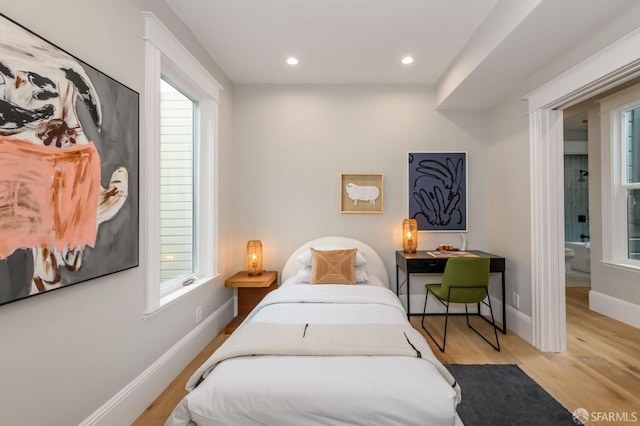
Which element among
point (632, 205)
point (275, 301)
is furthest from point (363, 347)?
point (632, 205)

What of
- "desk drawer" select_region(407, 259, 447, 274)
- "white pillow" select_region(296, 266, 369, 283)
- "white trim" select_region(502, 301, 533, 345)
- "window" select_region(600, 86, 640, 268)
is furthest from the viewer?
"window" select_region(600, 86, 640, 268)

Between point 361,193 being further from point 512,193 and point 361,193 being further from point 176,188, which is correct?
point 176,188

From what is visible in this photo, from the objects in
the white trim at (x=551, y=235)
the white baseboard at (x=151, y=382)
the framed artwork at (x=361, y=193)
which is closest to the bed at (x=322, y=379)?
the white baseboard at (x=151, y=382)

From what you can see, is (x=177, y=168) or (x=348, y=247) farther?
(x=348, y=247)

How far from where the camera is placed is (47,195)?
50.6 inches

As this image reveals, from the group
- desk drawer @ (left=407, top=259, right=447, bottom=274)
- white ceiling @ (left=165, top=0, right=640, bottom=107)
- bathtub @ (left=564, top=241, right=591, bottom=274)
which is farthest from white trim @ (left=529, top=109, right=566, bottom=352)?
bathtub @ (left=564, top=241, right=591, bottom=274)

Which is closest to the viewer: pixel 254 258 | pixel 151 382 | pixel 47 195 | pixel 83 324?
pixel 47 195

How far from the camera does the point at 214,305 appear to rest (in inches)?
121

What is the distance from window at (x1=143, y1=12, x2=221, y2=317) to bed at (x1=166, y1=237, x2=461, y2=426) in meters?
0.84

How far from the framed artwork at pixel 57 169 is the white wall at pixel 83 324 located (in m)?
0.08

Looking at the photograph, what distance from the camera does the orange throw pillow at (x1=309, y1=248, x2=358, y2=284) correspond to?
2943 millimetres

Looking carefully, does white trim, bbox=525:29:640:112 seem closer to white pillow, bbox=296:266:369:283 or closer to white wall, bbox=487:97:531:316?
white wall, bbox=487:97:531:316

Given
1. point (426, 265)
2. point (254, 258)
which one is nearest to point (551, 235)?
point (426, 265)

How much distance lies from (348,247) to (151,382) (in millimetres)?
2187
